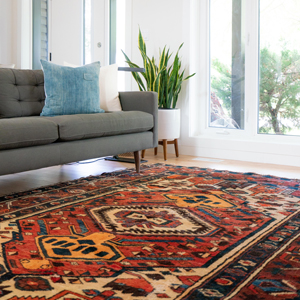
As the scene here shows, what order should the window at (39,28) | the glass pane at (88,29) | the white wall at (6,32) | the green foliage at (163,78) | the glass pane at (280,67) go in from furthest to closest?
the window at (39,28) → the white wall at (6,32) → the glass pane at (88,29) → the green foliage at (163,78) → the glass pane at (280,67)

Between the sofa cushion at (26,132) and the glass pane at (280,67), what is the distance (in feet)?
7.84

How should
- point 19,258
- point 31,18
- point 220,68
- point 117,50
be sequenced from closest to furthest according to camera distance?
point 19,258 → point 220,68 → point 117,50 → point 31,18

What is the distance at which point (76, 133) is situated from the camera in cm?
285

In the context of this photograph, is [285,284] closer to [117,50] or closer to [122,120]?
[122,120]

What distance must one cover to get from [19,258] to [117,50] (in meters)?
4.13

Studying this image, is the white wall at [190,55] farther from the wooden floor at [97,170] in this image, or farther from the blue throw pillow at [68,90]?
the blue throw pillow at [68,90]

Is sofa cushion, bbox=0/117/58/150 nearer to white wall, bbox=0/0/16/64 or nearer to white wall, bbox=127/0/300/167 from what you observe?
white wall, bbox=127/0/300/167

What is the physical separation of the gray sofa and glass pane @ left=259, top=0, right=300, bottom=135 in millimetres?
1363

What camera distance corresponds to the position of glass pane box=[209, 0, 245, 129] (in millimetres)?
4414

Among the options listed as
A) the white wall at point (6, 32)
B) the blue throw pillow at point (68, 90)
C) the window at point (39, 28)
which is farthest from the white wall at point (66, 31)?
the blue throw pillow at point (68, 90)

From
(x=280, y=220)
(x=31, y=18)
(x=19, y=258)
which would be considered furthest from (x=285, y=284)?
(x=31, y=18)

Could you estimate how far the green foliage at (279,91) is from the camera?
13.5ft

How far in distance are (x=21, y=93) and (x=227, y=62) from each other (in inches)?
88.0

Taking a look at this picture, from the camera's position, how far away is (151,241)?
182 centimetres
